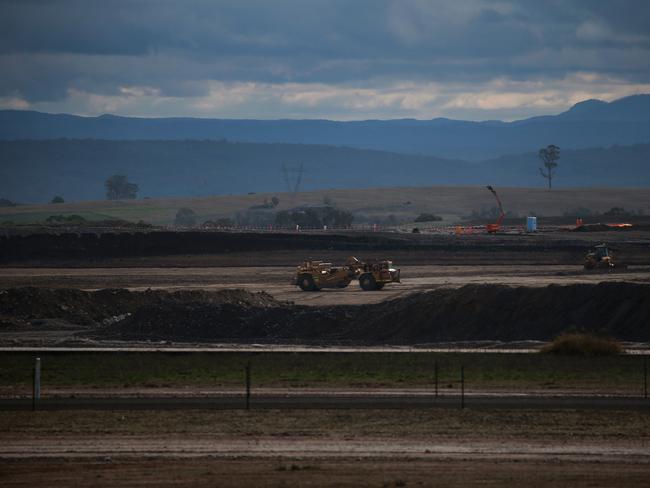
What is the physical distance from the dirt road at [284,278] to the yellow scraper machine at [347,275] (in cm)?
48

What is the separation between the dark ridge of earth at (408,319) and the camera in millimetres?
41156

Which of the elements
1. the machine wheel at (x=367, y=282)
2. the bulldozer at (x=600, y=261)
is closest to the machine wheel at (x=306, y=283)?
the machine wheel at (x=367, y=282)

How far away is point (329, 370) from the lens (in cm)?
3197

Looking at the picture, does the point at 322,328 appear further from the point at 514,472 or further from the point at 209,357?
the point at 514,472

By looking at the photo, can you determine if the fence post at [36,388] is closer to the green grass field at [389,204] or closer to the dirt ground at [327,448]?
the dirt ground at [327,448]

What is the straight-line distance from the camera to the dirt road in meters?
57.0

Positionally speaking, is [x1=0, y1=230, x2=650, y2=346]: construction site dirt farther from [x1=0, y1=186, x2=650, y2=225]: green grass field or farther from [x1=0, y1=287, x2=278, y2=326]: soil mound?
[x1=0, y1=186, x2=650, y2=225]: green grass field

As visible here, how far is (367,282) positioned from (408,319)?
15023mm

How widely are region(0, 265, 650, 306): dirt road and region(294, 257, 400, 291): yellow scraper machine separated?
48cm

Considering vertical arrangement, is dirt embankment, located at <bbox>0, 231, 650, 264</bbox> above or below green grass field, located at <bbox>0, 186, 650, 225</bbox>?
below

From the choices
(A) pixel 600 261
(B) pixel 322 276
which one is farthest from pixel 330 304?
(A) pixel 600 261

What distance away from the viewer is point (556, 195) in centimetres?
17825

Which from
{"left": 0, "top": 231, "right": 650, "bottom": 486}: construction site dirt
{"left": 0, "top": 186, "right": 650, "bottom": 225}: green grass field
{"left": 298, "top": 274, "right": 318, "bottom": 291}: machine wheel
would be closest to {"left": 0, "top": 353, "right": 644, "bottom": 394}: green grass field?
{"left": 0, "top": 231, "right": 650, "bottom": 486}: construction site dirt

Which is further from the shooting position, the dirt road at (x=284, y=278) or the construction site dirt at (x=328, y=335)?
the dirt road at (x=284, y=278)
